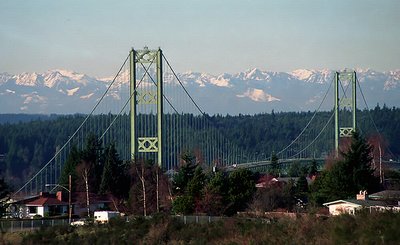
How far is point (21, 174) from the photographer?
121750 mm

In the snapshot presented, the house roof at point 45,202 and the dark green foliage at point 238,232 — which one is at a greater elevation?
the dark green foliage at point 238,232

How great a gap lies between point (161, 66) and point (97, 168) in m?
6.80

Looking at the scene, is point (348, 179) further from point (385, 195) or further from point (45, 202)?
point (45, 202)

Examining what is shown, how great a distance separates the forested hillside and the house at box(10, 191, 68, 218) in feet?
163

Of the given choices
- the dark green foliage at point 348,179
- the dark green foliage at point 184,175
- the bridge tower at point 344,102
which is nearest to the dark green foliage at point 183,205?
the dark green foliage at point 184,175

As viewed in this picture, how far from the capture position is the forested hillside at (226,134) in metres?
129

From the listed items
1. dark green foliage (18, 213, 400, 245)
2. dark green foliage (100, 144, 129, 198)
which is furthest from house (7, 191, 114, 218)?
dark green foliage (18, 213, 400, 245)

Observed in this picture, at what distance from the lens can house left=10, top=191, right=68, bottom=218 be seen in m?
53.9

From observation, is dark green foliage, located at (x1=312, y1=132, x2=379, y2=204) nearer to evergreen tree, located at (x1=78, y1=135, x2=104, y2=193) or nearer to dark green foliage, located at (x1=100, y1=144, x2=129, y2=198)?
dark green foliage, located at (x1=100, y1=144, x2=129, y2=198)

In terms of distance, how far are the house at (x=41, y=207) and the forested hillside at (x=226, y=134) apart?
49.7 meters

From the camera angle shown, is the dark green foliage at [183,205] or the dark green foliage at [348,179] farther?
the dark green foliage at [348,179]

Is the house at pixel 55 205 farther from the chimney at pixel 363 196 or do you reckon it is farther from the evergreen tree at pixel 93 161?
the chimney at pixel 363 196

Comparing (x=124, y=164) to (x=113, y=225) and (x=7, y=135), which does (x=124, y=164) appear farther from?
(x=7, y=135)

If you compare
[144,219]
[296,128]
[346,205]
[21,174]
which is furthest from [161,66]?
[296,128]
